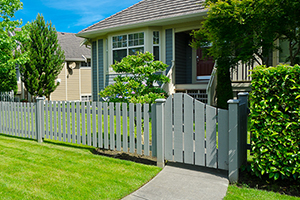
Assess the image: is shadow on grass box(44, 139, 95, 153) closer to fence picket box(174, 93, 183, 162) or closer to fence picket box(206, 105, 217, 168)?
fence picket box(174, 93, 183, 162)

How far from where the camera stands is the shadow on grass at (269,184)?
358cm

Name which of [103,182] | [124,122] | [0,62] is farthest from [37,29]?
[103,182]

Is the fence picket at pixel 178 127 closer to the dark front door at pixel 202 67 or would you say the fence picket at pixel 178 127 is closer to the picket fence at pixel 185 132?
the picket fence at pixel 185 132

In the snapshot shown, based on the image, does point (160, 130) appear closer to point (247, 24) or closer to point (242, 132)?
point (242, 132)

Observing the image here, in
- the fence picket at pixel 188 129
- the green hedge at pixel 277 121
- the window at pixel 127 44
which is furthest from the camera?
the window at pixel 127 44

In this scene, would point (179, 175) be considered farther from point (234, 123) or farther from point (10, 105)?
point (10, 105)

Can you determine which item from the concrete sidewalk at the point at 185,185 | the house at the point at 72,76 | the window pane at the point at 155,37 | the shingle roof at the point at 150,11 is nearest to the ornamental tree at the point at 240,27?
the shingle roof at the point at 150,11

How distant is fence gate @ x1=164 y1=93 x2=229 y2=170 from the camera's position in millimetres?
3998

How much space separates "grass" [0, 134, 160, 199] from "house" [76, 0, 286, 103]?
623 centimetres

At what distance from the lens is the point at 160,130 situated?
4570 mm

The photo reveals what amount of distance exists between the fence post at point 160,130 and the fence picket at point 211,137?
2.74 feet

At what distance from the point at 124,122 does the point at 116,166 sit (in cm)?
88

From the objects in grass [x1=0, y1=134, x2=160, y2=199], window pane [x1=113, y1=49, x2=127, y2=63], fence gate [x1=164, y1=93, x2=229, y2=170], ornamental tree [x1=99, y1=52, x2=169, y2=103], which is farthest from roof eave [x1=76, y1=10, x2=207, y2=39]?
grass [x1=0, y1=134, x2=160, y2=199]

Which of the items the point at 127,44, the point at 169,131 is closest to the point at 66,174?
the point at 169,131
